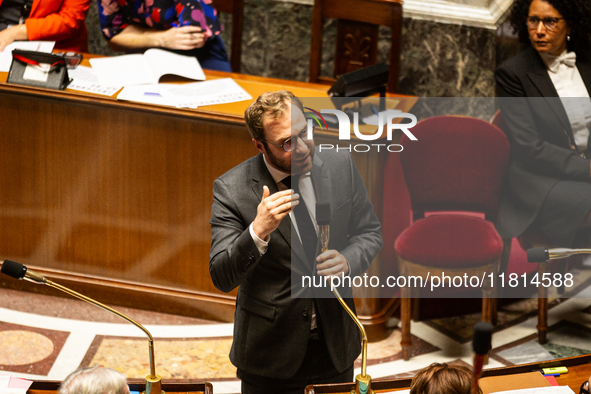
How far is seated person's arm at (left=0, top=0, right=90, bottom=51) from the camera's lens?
154 inches

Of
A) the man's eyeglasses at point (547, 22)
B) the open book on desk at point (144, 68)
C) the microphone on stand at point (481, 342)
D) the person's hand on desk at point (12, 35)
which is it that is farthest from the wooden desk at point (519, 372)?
the person's hand on desk at point (12, 35)

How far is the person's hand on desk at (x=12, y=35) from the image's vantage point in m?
3.88

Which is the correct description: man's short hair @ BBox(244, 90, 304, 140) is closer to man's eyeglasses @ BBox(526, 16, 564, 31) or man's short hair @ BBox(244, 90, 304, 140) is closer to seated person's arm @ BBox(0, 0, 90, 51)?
man's eyeglasses @ BBox(526, 16, 564, 31)

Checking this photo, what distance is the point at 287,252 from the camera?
2102mm

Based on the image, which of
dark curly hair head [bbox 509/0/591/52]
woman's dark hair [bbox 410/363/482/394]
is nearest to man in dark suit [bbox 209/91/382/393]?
woman's dark hair [bbox 410/363/482/394]

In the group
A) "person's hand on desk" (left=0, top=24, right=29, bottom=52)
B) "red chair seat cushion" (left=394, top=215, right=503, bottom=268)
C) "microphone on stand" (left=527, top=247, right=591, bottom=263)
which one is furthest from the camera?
"person's hand on desk" (left=0, top=24, right=29, bottom=52)

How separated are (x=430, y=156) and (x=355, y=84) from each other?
0.53 meters

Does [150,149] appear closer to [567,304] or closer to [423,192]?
[423,192]

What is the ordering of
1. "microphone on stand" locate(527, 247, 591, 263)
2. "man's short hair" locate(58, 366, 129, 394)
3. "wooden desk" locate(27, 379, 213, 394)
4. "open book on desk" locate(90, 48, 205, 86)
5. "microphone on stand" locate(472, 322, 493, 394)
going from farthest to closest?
"open book on desk" locate(90, 48, 205, 86) < "wooden desk" locate(27, 379, 213, 394) < "microphone on stand" locate(527, 247, 591, 263) < "man's short hair" locate(58, 366, 129, 394) < "microphone on stand" locate(472, 322, 493, 394)

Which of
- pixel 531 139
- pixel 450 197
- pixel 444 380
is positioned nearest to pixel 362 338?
pixel 444 380

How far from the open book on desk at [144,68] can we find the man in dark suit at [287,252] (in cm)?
166

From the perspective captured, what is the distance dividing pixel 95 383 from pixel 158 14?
2838mm

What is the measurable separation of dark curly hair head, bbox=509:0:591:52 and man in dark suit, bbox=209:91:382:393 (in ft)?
5.71

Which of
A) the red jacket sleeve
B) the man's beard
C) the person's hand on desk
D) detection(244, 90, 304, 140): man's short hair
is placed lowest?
the man's beard
